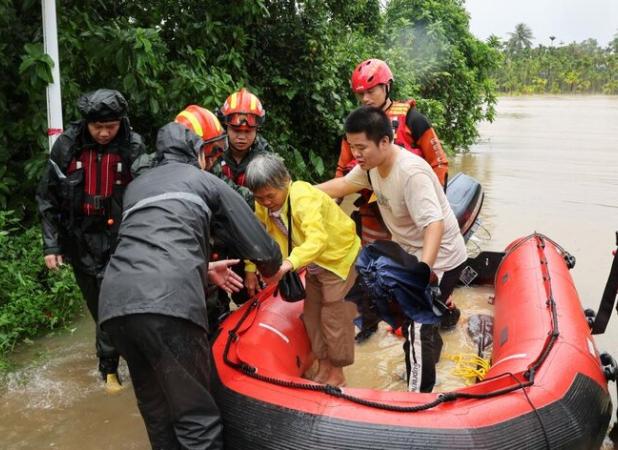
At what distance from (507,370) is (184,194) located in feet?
5.19

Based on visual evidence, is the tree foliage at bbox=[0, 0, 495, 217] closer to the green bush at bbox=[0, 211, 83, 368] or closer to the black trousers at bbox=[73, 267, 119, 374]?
the green bush at bbox=[0, 211, 83, 368]

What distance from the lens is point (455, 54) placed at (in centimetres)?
1181

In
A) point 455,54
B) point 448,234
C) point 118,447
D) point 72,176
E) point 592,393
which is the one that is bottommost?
point 118,447

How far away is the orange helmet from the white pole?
3.46ft

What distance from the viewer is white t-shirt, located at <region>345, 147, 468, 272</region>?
9.10 ft

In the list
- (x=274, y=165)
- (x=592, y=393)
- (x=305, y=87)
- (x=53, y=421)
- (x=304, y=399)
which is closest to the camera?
(x=304, y=399)

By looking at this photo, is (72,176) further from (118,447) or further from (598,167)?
(598,167)

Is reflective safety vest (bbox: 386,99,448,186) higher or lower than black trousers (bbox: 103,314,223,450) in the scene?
higher

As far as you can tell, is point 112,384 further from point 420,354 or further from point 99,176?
point 420,354

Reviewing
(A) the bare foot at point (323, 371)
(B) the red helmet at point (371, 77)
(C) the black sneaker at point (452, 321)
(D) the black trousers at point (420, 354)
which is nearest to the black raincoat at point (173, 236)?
(D) the black trousers at point (420, 354)

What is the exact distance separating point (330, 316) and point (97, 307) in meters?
1.24

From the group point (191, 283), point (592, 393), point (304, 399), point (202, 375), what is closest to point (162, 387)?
point (202, 375)

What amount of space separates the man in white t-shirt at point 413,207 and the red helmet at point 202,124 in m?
0.60

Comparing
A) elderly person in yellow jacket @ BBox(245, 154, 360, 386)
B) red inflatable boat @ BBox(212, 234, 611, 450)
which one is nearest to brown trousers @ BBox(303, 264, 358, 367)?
elderly person in yellow jacket @ BBox(245, 154, 360, 386)
